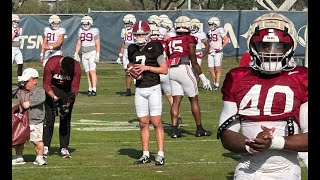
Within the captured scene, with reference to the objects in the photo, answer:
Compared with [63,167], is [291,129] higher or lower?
higher

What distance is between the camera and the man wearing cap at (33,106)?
11195mm

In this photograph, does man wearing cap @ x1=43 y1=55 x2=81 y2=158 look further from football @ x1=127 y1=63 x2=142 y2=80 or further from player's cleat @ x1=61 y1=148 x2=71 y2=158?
football @ x1=127 y1=63 x2=142 y2=80

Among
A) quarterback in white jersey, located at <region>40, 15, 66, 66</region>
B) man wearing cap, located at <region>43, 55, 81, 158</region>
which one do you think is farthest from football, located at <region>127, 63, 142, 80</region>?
quarterback in white jersey, located at <region>40, 15, 66, 66</region>

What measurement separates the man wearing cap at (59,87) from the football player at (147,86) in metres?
0.91

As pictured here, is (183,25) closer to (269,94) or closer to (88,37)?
(88,37)

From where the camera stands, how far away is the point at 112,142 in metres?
13.7

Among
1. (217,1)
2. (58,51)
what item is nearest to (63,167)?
(58,51)

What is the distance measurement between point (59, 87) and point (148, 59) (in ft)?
4.52

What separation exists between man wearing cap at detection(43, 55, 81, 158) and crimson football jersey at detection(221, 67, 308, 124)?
6.42m

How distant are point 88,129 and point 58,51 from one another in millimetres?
5728

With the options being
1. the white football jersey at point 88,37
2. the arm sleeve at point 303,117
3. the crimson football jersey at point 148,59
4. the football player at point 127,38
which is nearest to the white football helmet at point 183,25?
the crimson football jersey at point 148,59

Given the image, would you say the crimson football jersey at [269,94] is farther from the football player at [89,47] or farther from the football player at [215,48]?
the football player at [215,48]

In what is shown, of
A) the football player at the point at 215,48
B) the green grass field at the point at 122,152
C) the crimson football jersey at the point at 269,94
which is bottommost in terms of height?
the green grass field at the point at 122,152
